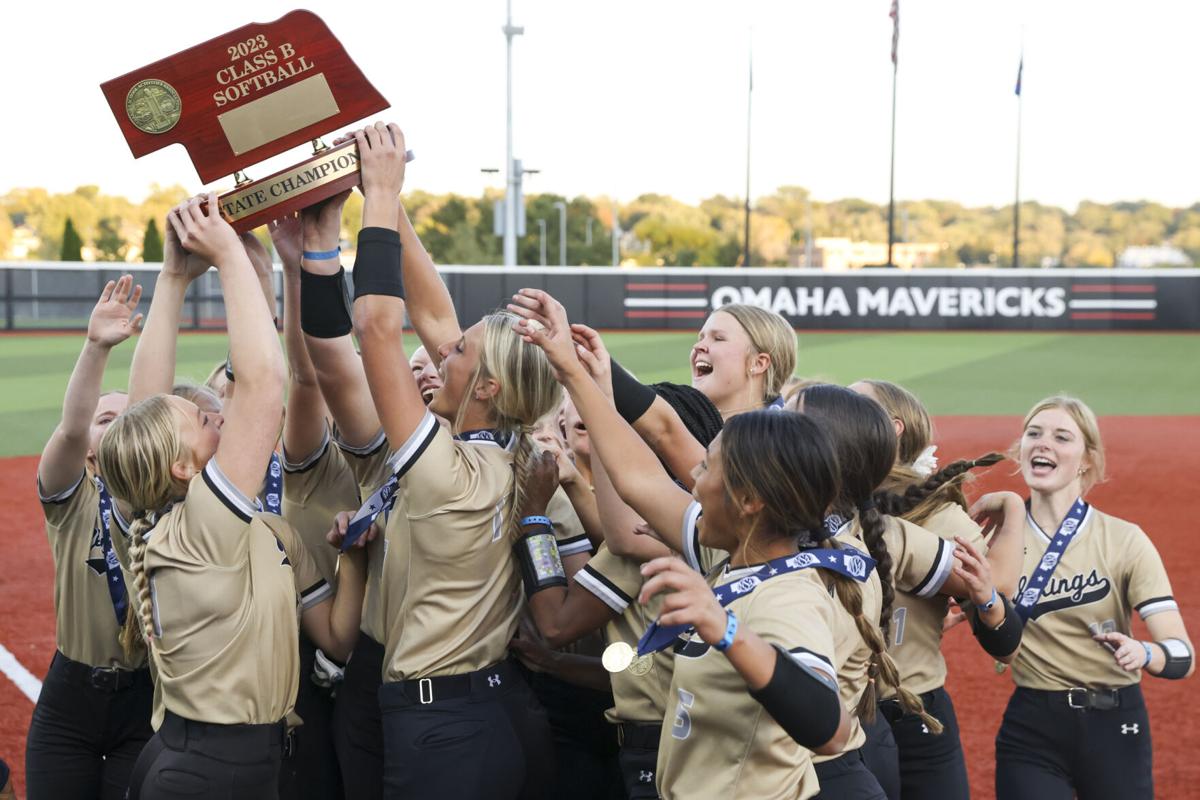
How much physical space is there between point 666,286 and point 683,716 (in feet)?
94.5

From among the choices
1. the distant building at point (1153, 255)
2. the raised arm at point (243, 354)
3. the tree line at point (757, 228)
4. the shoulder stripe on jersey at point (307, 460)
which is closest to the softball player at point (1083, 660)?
the shoulder stripe on jersey at point (307, 460)

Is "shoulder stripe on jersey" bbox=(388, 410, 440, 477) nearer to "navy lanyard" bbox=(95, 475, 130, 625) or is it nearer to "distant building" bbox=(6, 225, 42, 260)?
"navy lanyard" bbox=(95, 475, 130, 625)

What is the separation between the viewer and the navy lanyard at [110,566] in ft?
11.6

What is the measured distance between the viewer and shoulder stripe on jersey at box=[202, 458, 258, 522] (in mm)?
2859

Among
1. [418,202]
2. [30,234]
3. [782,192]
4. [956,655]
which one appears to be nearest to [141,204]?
[30,234]

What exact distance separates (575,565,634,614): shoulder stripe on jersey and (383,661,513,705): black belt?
1.05 feet

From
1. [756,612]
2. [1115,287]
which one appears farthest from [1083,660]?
[1115,287]

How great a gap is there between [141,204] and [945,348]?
6102cm

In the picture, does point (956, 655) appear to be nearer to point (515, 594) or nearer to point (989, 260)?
point (515, 594)

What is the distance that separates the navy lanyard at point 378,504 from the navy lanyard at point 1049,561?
1985 millimetres

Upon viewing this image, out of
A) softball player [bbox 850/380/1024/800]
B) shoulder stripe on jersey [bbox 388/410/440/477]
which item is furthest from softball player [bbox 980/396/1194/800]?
shoulder stripe on jersey [bbox 388/410/440/477]

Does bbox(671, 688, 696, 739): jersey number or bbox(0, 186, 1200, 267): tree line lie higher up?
bbox(0, 186, 1200, 267): tree line

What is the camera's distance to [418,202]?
3260 inches

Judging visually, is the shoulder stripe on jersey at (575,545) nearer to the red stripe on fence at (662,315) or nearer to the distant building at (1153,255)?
the red stripe on fence at (662,315)
